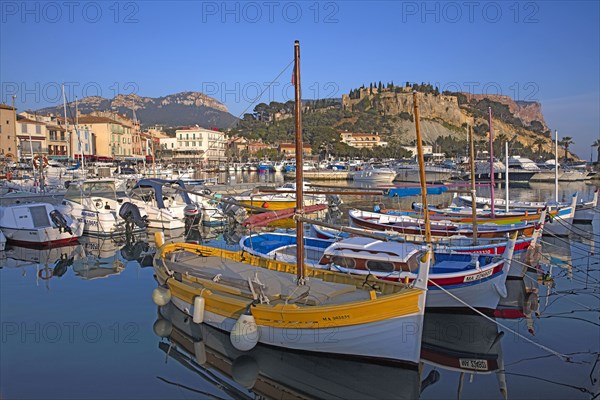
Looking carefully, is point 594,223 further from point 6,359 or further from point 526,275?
point 6,359

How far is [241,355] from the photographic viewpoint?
11.1m

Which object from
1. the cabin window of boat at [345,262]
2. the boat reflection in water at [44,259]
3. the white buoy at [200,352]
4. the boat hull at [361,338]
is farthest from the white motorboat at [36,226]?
the boat hull at [361,338]

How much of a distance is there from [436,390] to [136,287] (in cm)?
1113

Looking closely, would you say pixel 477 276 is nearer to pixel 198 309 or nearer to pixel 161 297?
pixel 198 309

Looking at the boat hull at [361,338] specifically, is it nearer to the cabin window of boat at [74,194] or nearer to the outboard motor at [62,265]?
the outboard motor at [62,265]

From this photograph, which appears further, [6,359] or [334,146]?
[334,146]

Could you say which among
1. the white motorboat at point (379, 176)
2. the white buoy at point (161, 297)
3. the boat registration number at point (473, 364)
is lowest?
the boat registration number at point (473, 364)

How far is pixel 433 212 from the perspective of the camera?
25.9 metres

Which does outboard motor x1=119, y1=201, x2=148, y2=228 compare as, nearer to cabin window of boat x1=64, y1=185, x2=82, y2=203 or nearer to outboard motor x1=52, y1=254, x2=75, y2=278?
cabin window of boat x1=64, y1=185, x2=82, y2=203

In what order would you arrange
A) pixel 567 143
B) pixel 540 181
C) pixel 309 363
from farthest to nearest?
pixel 567 143 → pixel 540 181 → pixel 309 363

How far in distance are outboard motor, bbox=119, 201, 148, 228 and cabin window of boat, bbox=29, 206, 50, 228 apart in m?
3.74

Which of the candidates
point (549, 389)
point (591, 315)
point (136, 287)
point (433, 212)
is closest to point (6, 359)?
point (136, 287)

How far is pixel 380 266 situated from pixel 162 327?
6250 mm

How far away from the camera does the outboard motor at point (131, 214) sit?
26188 millimetres
